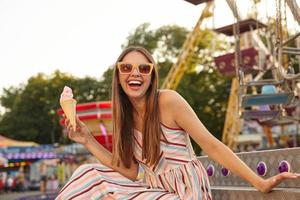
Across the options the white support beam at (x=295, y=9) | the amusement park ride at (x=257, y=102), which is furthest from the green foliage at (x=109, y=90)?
the white support beam at (x=295, y=9)

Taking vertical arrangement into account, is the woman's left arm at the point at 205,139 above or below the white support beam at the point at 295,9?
below

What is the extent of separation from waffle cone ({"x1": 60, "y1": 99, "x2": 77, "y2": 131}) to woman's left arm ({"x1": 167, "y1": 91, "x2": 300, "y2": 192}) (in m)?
0.54

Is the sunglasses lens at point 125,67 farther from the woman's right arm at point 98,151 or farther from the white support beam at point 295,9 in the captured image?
the white support beam at point 295,9

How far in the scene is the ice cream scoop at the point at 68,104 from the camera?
2.66 meters

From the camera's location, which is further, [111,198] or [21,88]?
[21,88]

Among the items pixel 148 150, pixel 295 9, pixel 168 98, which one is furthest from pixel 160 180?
pixel 295 9

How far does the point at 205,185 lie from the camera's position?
2.50 metres

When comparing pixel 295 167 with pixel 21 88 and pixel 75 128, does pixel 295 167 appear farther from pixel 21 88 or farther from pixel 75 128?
pixel 21 88

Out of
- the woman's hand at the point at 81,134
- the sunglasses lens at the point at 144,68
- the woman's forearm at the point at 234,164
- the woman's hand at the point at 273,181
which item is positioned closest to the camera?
the woman's hand at the point at 273,181

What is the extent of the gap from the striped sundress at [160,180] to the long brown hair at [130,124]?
0.19 ft

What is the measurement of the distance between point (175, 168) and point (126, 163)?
1.10 feet

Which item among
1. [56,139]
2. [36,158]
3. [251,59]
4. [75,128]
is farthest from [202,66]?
[75,128]

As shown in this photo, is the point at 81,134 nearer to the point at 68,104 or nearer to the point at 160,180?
the point at 68,104

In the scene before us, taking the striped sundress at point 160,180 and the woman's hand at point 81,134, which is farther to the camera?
the woman's hand at point 81,134
